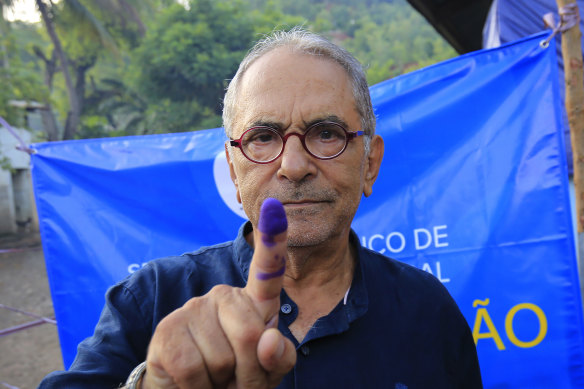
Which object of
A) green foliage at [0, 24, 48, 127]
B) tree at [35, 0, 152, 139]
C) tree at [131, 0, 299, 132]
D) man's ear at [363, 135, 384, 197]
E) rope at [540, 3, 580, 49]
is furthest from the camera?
tree at [131, 0, 299, 132]

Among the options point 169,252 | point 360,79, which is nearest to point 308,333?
point 360,79

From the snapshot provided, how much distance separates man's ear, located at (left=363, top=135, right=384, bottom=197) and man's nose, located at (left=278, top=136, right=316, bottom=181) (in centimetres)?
33

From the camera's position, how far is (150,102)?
2066 cm

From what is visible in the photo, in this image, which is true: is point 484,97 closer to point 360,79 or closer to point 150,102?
point 360,79

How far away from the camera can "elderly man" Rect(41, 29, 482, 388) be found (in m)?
1.32

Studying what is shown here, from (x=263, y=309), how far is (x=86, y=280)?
254 centimetres

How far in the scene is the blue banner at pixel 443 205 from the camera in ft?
7.71

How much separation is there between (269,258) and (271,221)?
66mm

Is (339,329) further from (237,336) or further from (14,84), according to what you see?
(14,84)

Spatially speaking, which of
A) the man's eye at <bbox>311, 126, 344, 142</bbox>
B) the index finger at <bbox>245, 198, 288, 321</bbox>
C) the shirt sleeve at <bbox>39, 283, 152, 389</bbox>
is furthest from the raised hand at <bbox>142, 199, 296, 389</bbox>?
the man's eye at <bbox>311, 126, 344, 142</bbox>

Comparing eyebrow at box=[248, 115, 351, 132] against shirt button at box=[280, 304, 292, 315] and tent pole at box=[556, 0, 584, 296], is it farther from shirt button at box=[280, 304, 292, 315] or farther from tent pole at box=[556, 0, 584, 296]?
tent pole at box=[556, 0, 584, 296]

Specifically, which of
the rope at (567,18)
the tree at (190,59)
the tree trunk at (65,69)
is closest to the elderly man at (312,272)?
the rope at (567,18)

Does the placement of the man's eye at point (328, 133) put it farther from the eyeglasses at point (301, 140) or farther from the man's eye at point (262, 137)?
the man's eye at point (262, 137)

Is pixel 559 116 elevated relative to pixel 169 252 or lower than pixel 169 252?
elevated
